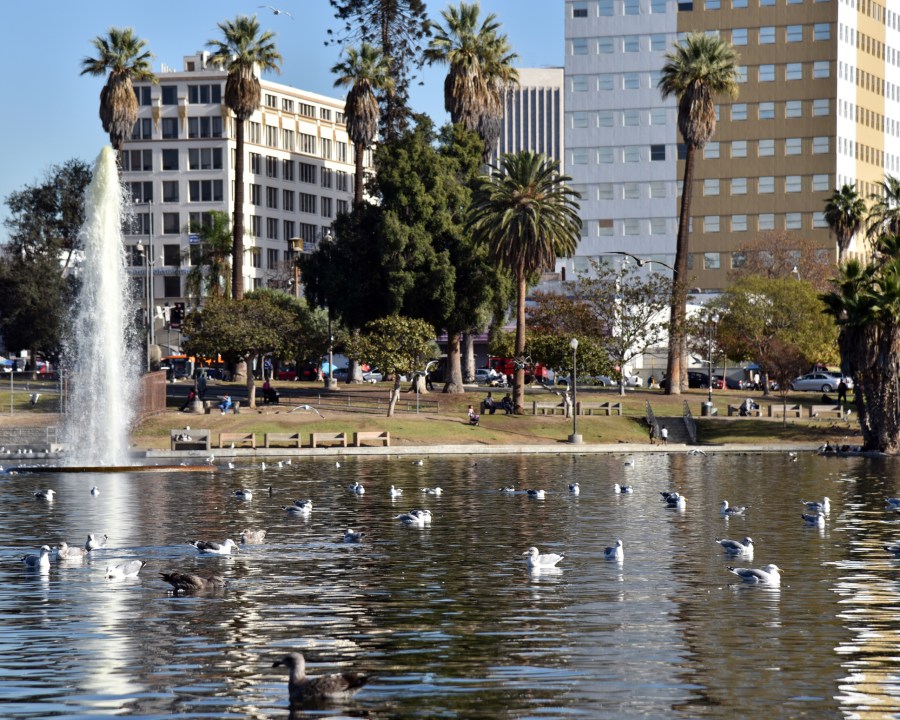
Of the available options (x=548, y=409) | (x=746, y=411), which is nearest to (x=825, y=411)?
(x=746, y=411)

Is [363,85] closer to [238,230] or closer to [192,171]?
[238,230]

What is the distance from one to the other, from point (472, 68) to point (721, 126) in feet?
222

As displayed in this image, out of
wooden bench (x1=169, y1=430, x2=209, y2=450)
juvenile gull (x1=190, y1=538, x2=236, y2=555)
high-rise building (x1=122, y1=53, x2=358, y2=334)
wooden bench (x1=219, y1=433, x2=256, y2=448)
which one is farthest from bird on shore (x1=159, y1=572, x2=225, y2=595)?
high-rise building (x1=122, y1=53, x2=358, y2=334)

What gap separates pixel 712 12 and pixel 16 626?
150m

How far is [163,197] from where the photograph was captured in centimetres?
17162

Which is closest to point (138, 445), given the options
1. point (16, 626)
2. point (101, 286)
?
point (101, 286)

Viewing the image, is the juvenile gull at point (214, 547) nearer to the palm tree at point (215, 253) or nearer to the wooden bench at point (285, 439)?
the wooden bench at point (285, 439)

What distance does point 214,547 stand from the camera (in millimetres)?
28734

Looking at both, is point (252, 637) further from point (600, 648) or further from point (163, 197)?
point (163, 197)

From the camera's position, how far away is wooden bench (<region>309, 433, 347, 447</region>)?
6994 cm

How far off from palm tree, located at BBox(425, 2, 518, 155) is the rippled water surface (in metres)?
61.3

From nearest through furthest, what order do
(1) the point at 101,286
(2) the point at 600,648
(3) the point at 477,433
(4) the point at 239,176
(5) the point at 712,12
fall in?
(2) the point at 600,648 < (1) the point at 101,286 < (3) the point at 477,433 < (4) the point at 239,176 < (5) the point at 712,12

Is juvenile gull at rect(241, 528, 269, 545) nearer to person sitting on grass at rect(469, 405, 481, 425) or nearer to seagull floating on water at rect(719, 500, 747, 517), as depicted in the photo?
seagull floating on water at rect(719, 500, 747, 517)

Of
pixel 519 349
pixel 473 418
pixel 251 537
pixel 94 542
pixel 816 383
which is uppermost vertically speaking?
pixel 519 349
